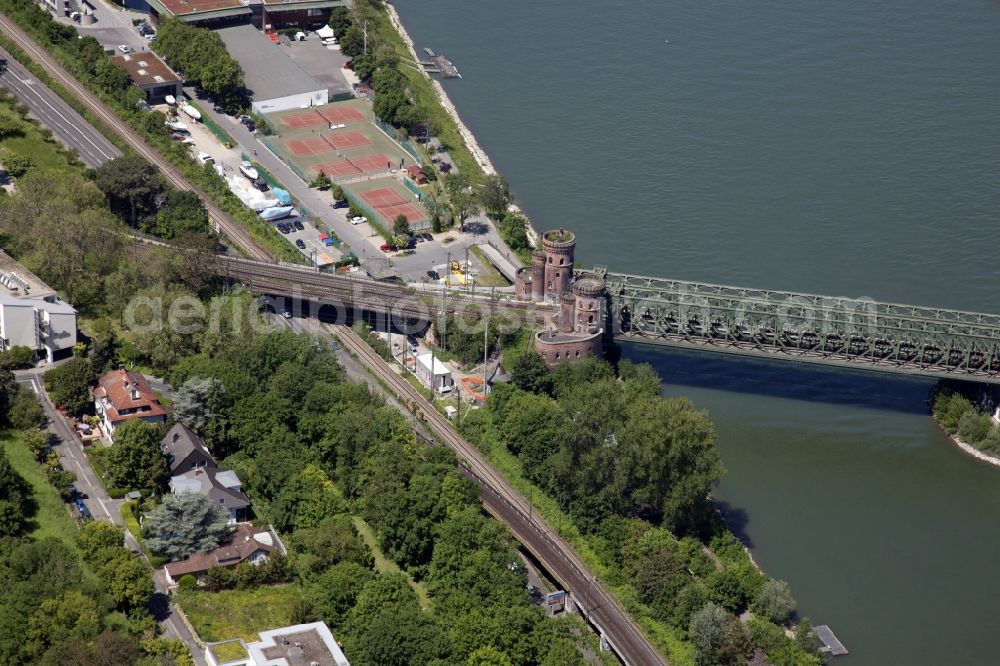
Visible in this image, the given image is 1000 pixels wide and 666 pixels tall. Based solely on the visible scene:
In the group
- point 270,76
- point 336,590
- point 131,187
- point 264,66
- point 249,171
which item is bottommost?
point 336,590

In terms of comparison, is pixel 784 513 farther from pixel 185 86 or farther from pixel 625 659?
pixel 185 86

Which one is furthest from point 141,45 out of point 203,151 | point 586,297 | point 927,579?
point 927,579

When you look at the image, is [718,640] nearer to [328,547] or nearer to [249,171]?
[328,547]

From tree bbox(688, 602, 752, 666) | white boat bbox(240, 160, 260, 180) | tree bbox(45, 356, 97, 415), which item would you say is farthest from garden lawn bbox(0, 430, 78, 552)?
white boat bbox(240, 160, 260, 180)

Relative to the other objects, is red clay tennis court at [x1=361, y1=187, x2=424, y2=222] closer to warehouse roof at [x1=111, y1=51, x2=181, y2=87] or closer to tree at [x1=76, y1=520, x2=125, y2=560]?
warehouse roof at [x1=111, y1=51, x2=181, y2=87]

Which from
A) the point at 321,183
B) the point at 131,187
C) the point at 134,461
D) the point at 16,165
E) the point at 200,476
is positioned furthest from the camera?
the point at 321,183

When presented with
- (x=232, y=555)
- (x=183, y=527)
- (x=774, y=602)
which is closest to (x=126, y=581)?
(x=183, y=527)
